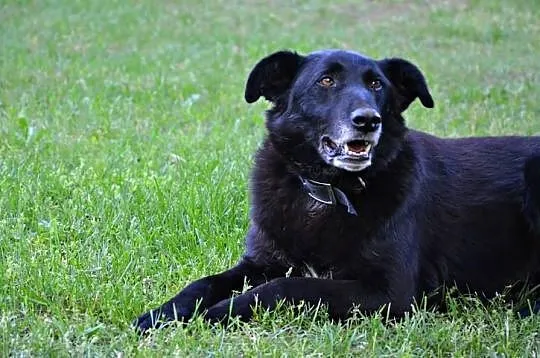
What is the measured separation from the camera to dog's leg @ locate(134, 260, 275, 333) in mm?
3848

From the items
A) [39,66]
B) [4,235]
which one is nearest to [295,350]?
[4,235]

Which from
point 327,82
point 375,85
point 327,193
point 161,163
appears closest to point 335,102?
point 327,82

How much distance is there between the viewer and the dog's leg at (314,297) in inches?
155

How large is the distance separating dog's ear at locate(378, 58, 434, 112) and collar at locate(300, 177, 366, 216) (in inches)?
23.4

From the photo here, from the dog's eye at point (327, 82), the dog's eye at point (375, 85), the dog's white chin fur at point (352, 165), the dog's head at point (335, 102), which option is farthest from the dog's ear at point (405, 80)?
the dog's white chin fur at point (352, 165)

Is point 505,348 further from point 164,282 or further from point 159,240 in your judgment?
point 159,240

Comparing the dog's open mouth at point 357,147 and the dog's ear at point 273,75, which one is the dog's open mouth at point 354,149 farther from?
the dog's ear at point 273,75

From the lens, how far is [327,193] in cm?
442

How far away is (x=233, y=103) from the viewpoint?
9.75 metres

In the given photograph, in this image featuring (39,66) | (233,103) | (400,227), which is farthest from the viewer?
(39,66)

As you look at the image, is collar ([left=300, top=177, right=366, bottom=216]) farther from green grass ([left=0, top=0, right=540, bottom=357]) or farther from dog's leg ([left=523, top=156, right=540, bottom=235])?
dog's leg ([left=523, top=156, right=540, bottom=235])

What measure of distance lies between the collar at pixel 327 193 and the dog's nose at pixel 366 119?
0.33 meters

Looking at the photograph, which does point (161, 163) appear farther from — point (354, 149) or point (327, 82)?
point (354, 149)

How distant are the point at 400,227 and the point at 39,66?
8.36m
